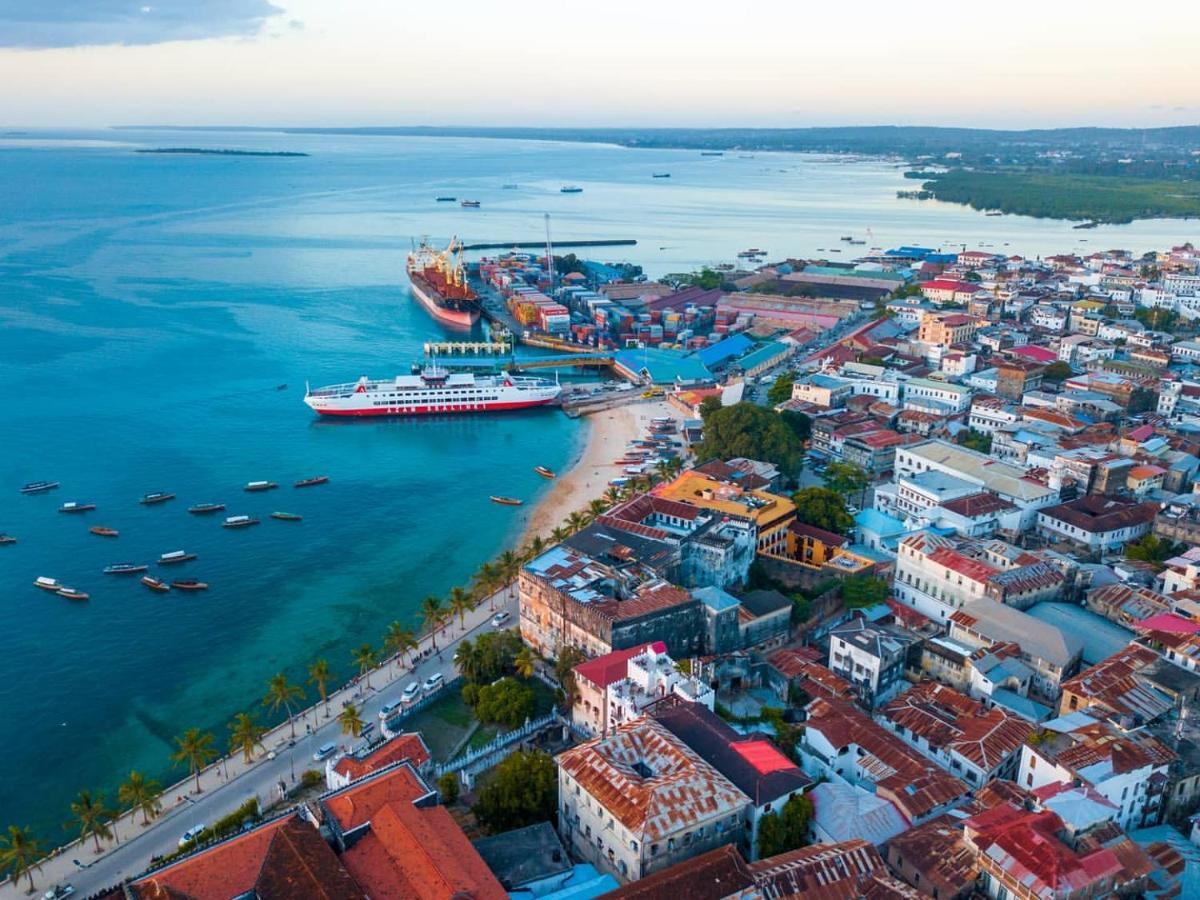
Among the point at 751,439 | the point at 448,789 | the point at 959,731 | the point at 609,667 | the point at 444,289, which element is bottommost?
the point at 448,789

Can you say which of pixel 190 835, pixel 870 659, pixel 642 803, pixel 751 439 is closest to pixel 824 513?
pixel 751 439

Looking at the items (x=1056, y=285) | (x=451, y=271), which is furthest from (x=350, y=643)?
(x=1056, y=285)

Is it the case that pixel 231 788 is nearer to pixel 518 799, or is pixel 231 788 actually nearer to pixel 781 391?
pixel 518 799

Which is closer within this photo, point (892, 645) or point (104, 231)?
point (892, 645)

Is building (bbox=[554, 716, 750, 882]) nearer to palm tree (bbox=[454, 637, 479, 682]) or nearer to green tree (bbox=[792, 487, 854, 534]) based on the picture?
palm tree (bbox=[454, 637, 479, 682])

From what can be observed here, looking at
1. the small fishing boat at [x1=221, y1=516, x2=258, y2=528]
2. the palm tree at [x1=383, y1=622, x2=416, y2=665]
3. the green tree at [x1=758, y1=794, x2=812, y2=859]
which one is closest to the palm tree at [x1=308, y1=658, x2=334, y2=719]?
the palm tree at [x1=383, y1=622, x2=416, y2=665]

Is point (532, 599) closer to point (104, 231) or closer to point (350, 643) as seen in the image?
point (350, 643)
